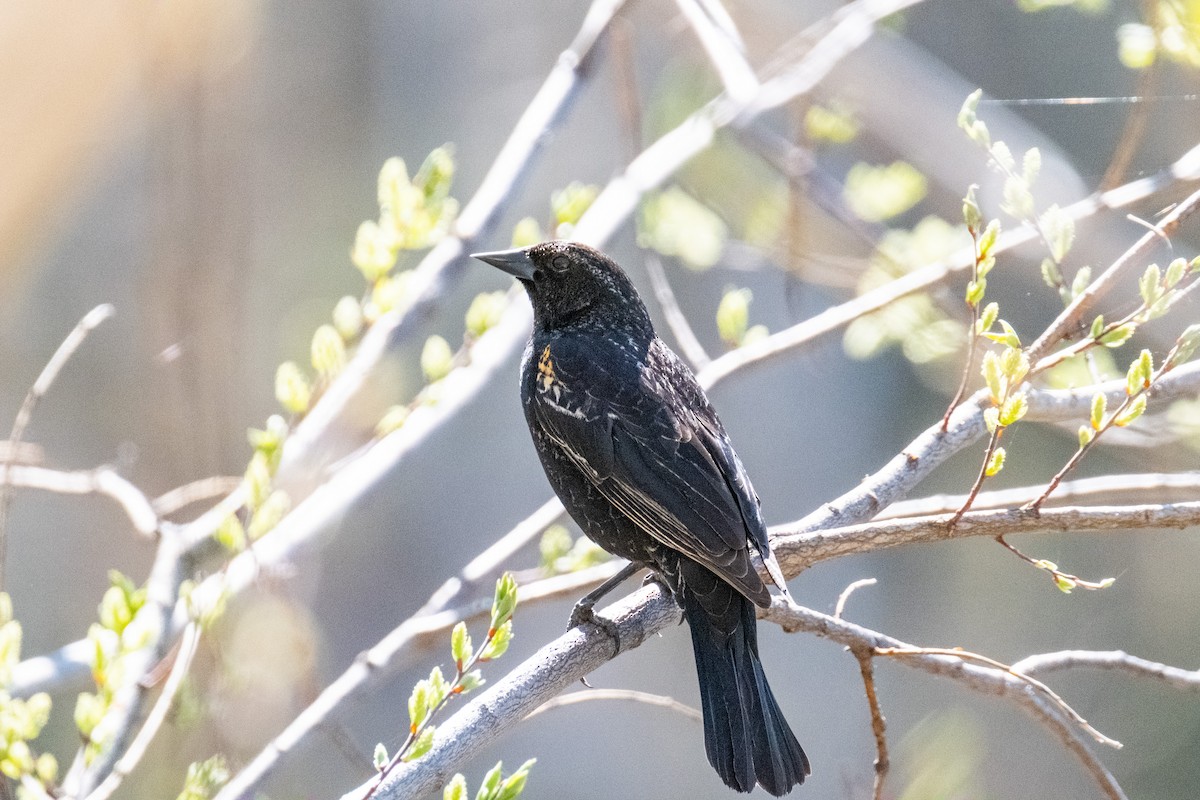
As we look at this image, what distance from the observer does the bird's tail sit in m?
2.22

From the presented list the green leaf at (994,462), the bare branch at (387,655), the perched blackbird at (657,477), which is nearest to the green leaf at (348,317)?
the perched blackbird at (657,477)

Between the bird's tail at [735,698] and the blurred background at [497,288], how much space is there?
6.23ft

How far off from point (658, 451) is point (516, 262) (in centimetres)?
75

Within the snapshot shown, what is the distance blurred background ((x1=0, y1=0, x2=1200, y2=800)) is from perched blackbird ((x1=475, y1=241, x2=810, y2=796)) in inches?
43.7

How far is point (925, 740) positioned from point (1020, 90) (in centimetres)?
331

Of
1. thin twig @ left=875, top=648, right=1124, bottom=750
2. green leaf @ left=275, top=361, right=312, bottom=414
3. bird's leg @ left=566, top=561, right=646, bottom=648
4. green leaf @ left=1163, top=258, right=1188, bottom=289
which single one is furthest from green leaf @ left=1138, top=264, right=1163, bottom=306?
green leaf @ left=275, top=361, right=312, bottom=414

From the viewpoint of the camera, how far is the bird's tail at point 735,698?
222 centimetres

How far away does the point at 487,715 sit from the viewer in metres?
1.70

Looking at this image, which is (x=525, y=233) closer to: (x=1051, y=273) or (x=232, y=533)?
(x=232, y=533)

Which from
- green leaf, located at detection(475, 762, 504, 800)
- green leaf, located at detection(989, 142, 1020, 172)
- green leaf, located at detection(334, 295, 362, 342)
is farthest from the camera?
green leaf, located at detection(334, 295, 362, 342)

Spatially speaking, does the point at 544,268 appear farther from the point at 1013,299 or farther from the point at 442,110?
the point at 442,110

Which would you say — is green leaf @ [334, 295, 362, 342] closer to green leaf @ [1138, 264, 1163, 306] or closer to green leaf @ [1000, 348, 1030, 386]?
green leaf @ [1000, 348, 1030, 386]

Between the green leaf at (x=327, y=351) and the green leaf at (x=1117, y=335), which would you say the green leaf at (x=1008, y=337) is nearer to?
the green leaf at (x=1117, y=335)

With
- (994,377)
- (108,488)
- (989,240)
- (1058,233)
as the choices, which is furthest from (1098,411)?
(108,488)
